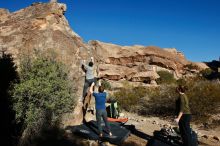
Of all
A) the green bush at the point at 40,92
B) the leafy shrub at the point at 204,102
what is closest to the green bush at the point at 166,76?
the leafy shrub at the point at 204,102

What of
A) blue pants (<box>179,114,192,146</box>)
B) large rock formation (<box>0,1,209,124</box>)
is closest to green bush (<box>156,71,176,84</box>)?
large rock formation (<box>0,1,209,124</box>)

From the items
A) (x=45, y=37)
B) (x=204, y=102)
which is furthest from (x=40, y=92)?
(x=204, y=102)

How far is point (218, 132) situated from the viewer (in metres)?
15.6

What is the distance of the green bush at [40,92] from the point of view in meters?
12.1

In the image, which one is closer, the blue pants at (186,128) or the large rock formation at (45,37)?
the blue pants at (186,128)

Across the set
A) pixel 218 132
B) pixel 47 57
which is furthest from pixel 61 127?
pixel 218 132

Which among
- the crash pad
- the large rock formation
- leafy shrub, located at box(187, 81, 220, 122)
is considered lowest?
the crash pad

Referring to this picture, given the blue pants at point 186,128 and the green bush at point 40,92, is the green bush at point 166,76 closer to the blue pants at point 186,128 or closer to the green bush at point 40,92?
the green bush at point 40,92

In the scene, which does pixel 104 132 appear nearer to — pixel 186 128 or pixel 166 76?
pixel 186 128

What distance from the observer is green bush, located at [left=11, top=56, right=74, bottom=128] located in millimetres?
12055

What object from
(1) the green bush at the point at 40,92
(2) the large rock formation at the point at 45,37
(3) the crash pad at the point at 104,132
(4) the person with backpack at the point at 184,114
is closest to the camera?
(4) the person with backpack at the point at 184,114

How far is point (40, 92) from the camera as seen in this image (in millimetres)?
12203

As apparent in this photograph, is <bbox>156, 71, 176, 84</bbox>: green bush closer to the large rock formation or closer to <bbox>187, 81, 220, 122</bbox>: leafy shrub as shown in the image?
<bbox>187, 81, 220, 122</bbox>: leafy shrub

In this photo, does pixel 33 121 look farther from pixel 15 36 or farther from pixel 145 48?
pixel 145 48
